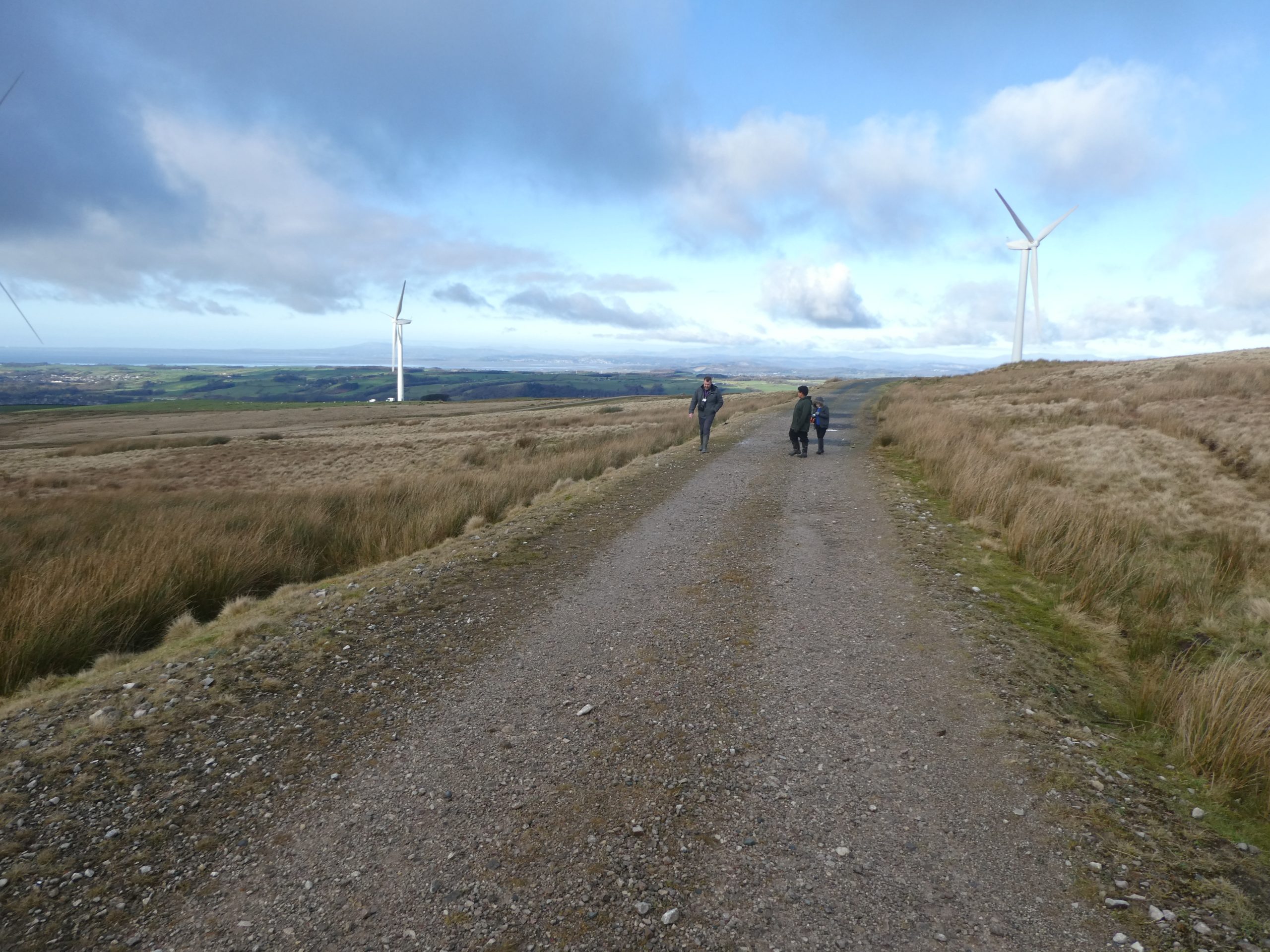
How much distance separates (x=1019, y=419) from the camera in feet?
88.7

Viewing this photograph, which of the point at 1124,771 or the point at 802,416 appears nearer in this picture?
the point at 1124,771

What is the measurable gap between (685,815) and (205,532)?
1054 centimetres

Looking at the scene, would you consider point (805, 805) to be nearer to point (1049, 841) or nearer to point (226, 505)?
point (1049, 841)

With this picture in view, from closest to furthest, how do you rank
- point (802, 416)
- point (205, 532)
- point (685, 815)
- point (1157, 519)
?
point (685, 815) → point (205, 532) → point (1157, 519) → point (802, 416)

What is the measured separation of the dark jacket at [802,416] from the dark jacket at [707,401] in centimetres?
222

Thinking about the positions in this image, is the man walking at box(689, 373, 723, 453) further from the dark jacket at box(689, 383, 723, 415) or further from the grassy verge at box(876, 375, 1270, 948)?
the grassy verge at box(876, 375, 1270, 948)

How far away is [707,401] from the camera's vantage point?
18.7 metres

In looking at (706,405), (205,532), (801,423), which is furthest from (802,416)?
(205,532)

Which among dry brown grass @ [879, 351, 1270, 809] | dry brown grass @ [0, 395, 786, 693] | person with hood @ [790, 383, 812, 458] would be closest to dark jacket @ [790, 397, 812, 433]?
person with hood @ [790, 383, 812, 458]

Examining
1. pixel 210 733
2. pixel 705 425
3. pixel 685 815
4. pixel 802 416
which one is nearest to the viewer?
pixel 685 815

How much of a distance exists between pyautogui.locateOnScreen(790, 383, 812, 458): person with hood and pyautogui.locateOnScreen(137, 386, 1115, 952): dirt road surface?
1141 cm

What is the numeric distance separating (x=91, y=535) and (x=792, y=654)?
12.8 m

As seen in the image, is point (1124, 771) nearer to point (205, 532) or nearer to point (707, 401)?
point (205, 532)

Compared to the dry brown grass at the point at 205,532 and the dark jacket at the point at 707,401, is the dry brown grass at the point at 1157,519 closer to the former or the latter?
the dark jacket at the point at 707,401
